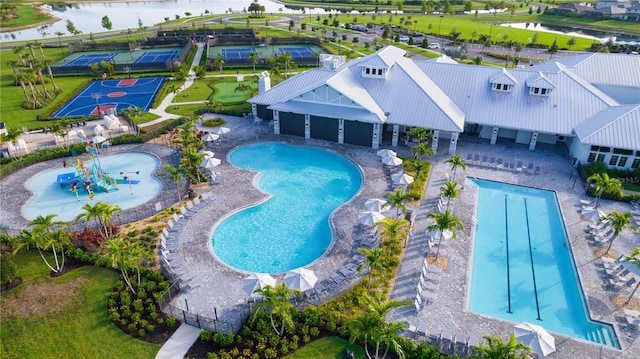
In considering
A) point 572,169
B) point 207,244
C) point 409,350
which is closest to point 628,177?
point 572,169

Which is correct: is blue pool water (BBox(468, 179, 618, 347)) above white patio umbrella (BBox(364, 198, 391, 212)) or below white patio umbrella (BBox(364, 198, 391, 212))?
below

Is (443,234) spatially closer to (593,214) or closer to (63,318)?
(593,214)

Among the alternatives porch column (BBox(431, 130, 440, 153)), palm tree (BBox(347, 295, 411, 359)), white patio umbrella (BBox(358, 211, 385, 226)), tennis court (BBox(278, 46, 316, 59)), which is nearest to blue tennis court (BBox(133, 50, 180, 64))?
tennis court (BBox(278, 46, 316, 59))

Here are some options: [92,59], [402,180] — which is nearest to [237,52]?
[92,59]

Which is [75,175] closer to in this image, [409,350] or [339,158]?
[339,158]

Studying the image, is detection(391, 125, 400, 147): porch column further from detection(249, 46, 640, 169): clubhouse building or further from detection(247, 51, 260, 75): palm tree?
detection(247, 51, 260, 75): palm tree

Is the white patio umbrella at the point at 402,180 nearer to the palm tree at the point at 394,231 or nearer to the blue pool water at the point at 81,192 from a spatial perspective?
the palm tree at the point at 394,231

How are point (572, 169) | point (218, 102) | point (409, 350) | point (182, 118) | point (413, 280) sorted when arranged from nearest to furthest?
1. point (409, 350)
2. point (413, 280)
3. point (572, 169)
4. point (182, 118)
5. point (218, 102)
